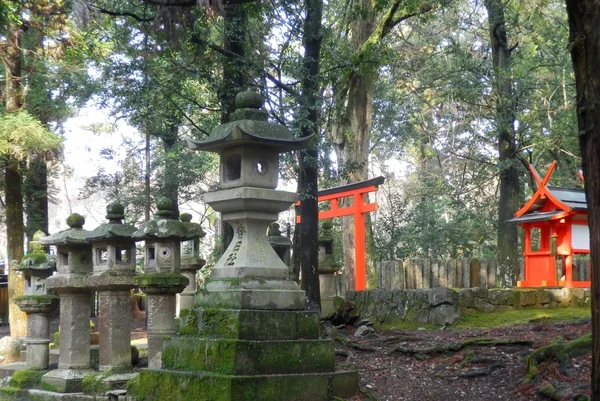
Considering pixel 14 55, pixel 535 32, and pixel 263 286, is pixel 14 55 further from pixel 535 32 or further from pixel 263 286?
pixel 535 32

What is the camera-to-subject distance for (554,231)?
1495 cm

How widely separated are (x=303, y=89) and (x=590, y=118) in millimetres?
7549

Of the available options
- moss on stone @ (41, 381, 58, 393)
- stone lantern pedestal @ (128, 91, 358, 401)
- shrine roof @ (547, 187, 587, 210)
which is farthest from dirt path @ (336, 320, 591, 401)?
moss on stone @ (41, 381, 58, 393)

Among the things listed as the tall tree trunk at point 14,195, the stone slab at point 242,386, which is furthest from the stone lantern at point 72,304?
the tall tree trunk at point 14,195

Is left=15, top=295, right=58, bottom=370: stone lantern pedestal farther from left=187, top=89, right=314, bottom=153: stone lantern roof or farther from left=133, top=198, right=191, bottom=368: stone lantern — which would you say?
left=187, top=89, right=314, bottom=153: stone lantern roof

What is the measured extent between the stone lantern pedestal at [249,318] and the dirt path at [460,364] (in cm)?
108

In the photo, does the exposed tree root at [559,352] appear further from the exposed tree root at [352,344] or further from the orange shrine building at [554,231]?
the orange shrine building at [554,231]

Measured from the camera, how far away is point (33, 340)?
10.6 m

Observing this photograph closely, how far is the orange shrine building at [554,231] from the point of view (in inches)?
572

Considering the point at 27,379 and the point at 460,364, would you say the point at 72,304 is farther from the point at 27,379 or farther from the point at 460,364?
the point at 460,364

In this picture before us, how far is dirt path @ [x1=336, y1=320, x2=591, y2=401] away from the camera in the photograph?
8320 millimetres

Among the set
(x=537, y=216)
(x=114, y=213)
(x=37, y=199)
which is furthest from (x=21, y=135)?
(x=537, y=216)

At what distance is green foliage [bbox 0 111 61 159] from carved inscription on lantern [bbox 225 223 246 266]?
26.3ft

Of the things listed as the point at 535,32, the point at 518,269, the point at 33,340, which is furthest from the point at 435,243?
the point at 33,340
